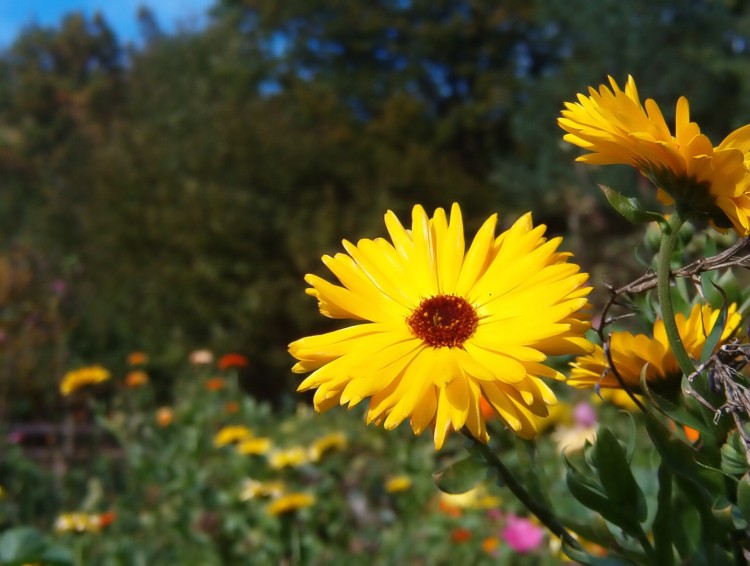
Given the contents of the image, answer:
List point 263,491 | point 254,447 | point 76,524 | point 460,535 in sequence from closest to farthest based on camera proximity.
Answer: point 76,524 < point 263,491 < point 254,447 < point 460,535

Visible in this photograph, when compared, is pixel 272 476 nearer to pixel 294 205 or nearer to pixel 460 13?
pixel 294 205

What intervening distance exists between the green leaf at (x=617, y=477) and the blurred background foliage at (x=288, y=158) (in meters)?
3.93

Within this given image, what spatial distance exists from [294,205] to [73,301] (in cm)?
355

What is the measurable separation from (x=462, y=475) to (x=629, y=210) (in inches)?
12.5

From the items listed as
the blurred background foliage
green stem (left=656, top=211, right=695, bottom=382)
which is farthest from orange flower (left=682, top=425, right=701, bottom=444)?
the blurred background foliage

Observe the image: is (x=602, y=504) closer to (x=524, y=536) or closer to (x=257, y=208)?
(x=524, y=536)

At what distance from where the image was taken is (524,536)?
8.19 ft

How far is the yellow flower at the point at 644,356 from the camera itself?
2.51ft

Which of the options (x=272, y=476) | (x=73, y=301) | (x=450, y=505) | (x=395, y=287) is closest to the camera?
(x=395, y=287)

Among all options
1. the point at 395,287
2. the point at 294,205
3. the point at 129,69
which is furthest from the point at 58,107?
the point at 395,287

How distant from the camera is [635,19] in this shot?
42.3ft

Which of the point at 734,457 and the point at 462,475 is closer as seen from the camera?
the point at 734,457

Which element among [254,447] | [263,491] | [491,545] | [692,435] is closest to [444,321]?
[692,435]

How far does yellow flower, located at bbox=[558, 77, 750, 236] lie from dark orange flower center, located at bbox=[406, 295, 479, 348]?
0.20m
